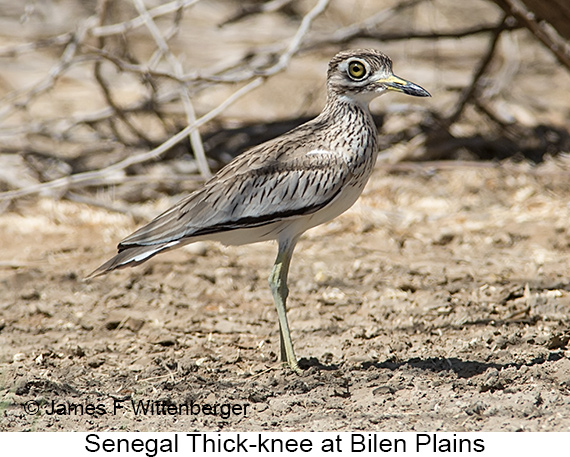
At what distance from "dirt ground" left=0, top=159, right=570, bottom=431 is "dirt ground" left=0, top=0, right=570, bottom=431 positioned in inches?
0.5

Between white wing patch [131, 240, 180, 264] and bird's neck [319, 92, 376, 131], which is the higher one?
bird's neck [319, 92, 376, 131]

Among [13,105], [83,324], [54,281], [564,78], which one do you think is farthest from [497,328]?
[564,78]

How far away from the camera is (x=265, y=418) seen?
3447 mm

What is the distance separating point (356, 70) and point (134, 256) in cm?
131

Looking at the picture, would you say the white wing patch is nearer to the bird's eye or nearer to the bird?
the bird

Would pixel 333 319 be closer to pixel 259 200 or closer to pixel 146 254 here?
pixel 259 200

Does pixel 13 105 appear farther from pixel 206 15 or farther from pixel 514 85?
pixel 514 85

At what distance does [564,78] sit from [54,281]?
5.78m

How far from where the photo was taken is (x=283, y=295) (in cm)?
419

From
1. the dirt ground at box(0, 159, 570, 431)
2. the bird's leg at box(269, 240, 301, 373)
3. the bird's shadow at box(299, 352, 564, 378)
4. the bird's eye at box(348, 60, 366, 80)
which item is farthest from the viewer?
the bird's eye at box(348, 60, 366, 80)

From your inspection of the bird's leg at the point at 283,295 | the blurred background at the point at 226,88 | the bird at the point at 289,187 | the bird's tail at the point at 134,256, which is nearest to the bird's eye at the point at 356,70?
the bird at the point at 289,187

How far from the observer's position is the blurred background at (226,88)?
20.4 ft

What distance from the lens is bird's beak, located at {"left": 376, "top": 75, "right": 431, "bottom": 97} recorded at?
12.9 feet

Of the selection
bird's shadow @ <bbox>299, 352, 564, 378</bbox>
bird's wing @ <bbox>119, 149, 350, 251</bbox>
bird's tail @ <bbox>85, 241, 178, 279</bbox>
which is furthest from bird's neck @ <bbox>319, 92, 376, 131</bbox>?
bird's shadow @ <bbox>299, 352, 564, 378</bbox>
